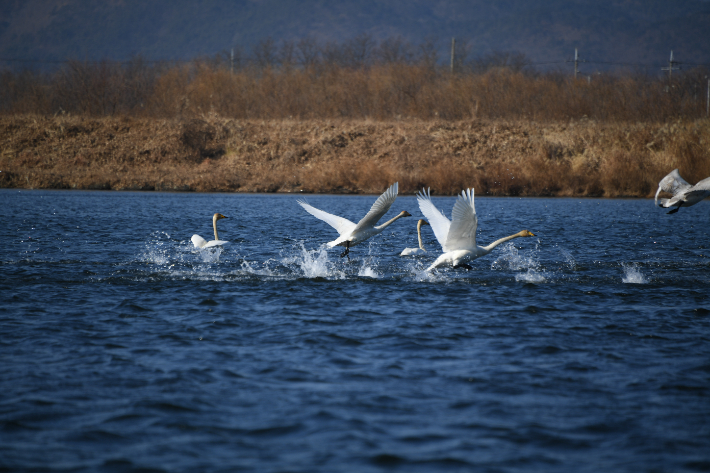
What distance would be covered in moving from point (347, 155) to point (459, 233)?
3138 cm

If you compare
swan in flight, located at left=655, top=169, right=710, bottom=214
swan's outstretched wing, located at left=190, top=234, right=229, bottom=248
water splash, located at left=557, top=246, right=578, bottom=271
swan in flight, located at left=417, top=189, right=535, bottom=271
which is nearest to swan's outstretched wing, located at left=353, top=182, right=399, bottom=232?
swan in flight, located at left=417, top=189, right=535, bottom=271

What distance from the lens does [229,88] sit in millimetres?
50562

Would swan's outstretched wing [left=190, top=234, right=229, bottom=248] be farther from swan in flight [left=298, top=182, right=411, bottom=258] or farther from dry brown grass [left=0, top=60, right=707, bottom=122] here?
dry brown grass [left=0, top=60, right=707, bottom=122]

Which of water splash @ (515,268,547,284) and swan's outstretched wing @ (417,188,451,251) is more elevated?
swan's outstretched wing @ (417,188,451,251)

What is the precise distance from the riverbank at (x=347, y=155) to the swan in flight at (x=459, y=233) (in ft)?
69.5

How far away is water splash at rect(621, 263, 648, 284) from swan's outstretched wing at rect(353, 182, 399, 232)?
4.05 m

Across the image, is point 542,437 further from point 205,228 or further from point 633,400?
point 205,228

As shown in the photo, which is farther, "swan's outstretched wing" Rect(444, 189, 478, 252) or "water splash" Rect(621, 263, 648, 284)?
"water splash" Rect(621, 263, 648, 284)

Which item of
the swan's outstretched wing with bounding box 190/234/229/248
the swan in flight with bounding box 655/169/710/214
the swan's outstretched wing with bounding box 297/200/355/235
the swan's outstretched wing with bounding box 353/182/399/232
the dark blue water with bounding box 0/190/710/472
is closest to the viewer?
the dark blue water with bounding box 0/190/710/472

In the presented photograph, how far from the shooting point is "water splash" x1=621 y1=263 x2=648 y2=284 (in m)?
11.8

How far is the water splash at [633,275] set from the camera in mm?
11758

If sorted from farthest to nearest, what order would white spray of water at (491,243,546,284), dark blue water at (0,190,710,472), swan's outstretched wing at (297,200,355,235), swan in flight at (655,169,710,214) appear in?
swan's outstretched wing at (297,200,355,235) → swan in flight at (655,169,710,214) → white spray of water at (491,243,546,284) → dark blue water at (0,190,710,472)

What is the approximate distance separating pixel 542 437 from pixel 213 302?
5545 millimetres

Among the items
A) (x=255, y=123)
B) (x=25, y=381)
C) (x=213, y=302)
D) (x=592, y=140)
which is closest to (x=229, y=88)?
(x=255, y=123)
